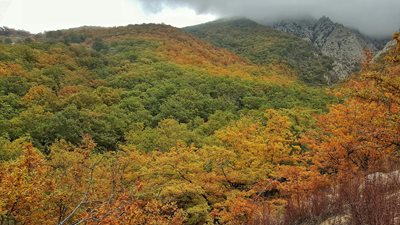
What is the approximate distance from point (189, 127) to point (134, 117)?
9.06m

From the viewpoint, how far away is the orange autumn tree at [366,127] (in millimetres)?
11523

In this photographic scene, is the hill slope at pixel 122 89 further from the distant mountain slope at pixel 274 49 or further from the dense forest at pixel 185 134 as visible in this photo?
the distant mountain slope at pixel 274 49

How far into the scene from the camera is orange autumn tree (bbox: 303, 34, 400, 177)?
454 inches

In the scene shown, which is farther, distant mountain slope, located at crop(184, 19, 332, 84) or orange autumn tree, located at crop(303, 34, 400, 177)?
distant mountain slope, located at crop(184, 19, 332, 84)

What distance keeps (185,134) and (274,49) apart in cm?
11200

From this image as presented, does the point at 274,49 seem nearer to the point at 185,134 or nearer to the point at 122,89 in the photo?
the point at 122,89

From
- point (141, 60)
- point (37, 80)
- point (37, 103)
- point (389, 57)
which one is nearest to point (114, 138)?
point (37, 103)

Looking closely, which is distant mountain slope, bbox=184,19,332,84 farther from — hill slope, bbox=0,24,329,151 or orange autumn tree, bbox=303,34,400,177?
orange autumn tree, bbox=303,34,400,177

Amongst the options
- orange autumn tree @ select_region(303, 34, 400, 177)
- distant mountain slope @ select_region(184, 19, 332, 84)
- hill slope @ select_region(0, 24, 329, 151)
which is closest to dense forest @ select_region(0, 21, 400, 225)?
orange autumn tree @ select_region(303, 34, 400, 177)

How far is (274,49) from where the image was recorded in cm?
14812

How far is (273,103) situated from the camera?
73125 millimetres

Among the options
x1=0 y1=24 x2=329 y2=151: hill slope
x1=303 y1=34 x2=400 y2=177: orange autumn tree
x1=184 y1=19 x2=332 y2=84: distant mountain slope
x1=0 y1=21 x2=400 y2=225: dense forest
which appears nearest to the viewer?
x1=0 y1=21 x2=400 y2=225: dense forest

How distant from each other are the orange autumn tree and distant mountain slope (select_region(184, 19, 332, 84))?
96876mm

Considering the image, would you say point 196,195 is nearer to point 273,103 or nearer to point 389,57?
point 389,57
